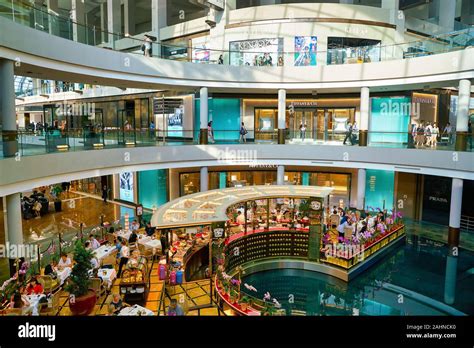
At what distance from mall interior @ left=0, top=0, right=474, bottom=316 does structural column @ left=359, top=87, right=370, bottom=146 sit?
0.10 m

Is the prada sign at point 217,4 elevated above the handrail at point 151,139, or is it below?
above

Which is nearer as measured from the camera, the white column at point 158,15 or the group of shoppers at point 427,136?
the group of shoppers at point 427,136

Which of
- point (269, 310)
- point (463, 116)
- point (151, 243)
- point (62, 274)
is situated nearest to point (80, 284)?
point (62, 274)

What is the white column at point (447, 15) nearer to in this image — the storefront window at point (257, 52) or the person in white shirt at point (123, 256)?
the storefront window at point (257, 52)

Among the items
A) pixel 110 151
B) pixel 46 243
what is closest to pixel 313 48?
pixel 110 151

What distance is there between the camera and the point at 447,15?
22688 mm

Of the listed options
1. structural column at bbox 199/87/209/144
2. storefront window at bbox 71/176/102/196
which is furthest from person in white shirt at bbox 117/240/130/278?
storefront window at bbox 71/176/102/196

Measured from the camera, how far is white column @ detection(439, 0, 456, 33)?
22.5 m

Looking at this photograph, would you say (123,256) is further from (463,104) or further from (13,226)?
(463,104)

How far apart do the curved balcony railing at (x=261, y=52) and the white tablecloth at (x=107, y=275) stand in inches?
314

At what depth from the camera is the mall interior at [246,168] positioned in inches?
420

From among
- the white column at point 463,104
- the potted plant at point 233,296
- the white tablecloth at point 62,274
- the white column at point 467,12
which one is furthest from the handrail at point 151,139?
the white column at point 467,12

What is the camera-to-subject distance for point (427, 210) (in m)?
21.7

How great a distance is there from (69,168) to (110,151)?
8.58 feet
